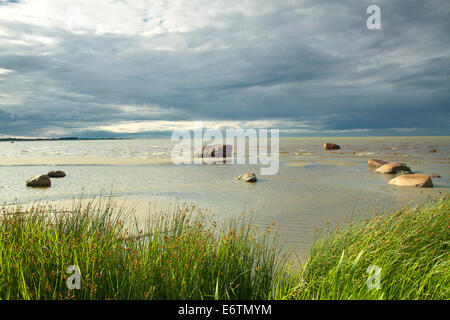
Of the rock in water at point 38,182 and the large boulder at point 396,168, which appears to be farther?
the large boulder at point 396,168

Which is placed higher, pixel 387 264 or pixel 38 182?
pixel 387 264

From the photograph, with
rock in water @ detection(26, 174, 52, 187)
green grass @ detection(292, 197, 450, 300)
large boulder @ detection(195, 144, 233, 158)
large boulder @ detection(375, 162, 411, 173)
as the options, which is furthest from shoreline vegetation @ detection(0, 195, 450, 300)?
large boulder @ detection(195, 144, 233, 158)

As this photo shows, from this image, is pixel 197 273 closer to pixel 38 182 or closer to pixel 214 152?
pixel 38 182

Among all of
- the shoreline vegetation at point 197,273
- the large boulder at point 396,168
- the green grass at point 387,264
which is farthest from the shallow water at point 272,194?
the shoreline vegetation at point 197,273

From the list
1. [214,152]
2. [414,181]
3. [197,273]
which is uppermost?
[214,152]

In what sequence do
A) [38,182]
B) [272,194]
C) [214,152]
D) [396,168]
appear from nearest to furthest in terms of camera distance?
[272,194], [38,182], [396,168], [214,152]

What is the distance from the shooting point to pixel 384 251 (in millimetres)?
4855

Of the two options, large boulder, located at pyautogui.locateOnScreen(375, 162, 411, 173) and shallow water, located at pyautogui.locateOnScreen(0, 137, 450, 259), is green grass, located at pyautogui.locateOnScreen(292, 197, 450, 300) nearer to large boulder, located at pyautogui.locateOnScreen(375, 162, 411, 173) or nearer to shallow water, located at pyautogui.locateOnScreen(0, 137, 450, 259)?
shallow water, located at pyautogui.locateOnScreen(0, 137, 450, 259)

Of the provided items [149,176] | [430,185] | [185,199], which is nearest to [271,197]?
[185,199]

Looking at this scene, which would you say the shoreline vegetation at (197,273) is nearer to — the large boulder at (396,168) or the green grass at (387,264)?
the green grass at (387,264)

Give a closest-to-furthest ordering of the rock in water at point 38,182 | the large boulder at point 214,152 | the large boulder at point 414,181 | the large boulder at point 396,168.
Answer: the large boulder at point 414,181 < the rock in water at point 38,182 < the large boulder at point 396,168 < the large boulder at point 214,152

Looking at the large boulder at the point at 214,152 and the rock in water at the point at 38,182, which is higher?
the large boulder at the point at 214,152

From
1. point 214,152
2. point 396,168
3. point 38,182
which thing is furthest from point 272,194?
point 214,152

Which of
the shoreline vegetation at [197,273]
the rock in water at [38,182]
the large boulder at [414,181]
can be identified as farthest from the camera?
the rock in water at [38,182]
